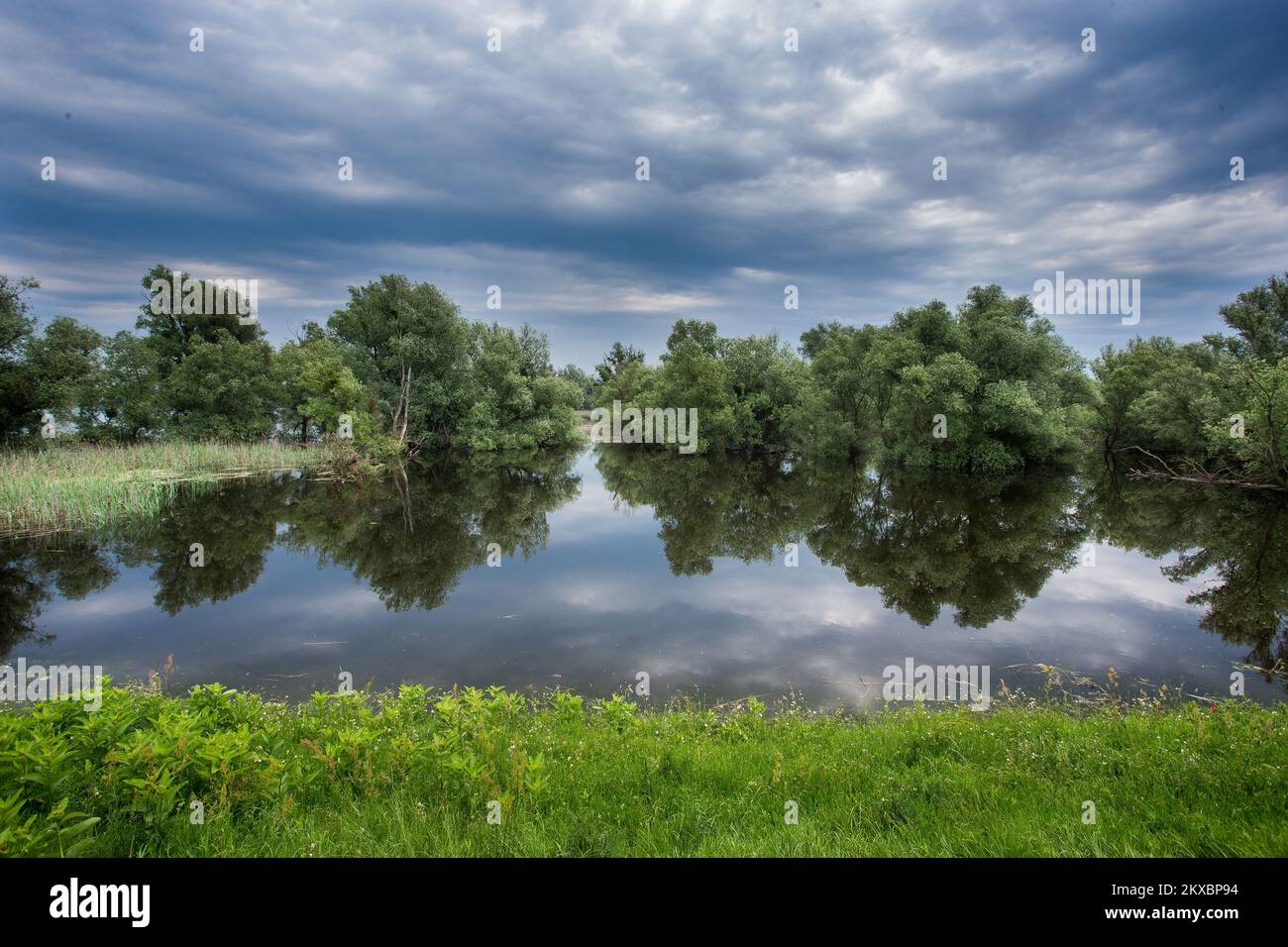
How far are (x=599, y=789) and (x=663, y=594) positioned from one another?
11.9m

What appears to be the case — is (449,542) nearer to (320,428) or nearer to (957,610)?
(957,610)

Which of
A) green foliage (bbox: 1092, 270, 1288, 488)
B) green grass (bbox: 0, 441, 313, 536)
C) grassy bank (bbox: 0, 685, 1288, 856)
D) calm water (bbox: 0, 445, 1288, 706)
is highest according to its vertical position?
green foliage (bbox: 1092, 270, 1288, 488)

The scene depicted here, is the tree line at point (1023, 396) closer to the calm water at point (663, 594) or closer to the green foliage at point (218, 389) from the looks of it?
the calm water at point (663, 594)

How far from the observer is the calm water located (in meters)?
11.8

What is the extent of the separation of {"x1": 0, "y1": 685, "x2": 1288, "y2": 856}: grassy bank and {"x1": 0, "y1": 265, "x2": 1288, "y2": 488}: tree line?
3363 centimetres

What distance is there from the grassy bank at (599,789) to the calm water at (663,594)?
4210 mm

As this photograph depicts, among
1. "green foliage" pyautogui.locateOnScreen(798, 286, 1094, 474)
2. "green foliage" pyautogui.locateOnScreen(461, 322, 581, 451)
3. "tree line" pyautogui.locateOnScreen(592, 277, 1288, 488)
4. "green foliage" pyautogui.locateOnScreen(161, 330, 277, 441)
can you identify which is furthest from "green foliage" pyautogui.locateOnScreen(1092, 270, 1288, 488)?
"green foliage" pyautogui.locateOnScreen(161, 330, 277, 441)

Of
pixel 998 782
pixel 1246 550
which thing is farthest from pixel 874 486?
pixel 998 782

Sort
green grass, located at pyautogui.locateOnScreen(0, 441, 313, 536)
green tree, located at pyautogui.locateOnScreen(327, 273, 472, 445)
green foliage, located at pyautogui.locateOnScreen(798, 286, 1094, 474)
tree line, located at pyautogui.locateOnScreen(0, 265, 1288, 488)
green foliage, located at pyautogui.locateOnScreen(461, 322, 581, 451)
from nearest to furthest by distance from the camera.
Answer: green grass, located at pyautogui.locateOnScreen(0, 441, 313, 536) < tree line, located at pyautogui.locateOnScreen(0, 265, 1288, 488) < green foliage, located at pyautogui.locateOnScreen(798, 286, 1094, 474) < green tree, located at pyautogui.locateOnScreen(327, 273, 472, 445) < green foliage, located at pyautogui.locateOnScreen(461, 322, 581, 451)

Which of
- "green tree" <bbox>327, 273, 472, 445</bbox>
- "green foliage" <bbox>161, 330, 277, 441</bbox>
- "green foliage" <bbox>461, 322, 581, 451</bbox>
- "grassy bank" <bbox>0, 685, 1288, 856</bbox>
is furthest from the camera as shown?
"green foliage" <bbox>461, 322, 581, 451</bbox>

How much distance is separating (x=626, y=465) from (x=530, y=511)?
26046 millimetres

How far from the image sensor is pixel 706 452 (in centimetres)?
6438

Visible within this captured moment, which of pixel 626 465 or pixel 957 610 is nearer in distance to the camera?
pixel 957 610

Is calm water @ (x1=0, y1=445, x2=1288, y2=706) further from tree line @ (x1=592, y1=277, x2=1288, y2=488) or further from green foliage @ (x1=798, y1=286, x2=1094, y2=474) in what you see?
green foliage @ (x1=798, y1=286, x2=1094, y2=474)
